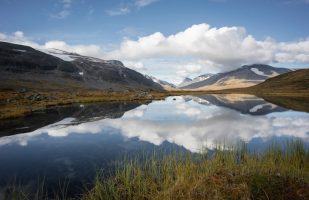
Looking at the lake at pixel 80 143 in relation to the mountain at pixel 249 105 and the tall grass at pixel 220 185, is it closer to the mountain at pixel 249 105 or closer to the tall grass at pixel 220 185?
the tall grass at pixel 220 185

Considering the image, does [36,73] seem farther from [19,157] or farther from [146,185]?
[146,185]

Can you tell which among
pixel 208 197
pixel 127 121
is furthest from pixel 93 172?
pixel 127 121

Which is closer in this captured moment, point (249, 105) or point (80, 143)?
point (80, 143)

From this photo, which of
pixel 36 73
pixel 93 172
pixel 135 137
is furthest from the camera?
pixel 36 73

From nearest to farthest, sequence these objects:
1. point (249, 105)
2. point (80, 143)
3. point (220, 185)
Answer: point (220, 185)
point (80, 143)
point (249, 105)

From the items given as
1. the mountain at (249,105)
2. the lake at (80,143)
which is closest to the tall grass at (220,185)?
the lake at (80,143)

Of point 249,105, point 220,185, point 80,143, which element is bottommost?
point 80,143

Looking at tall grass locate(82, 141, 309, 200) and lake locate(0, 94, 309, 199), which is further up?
tall grass locate(82, 141, 309, 200)

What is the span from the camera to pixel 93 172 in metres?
18.6

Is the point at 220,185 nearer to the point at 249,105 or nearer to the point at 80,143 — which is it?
the point at 80,143

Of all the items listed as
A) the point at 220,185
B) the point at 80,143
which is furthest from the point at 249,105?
the point at 220,185

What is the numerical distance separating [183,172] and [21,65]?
201m

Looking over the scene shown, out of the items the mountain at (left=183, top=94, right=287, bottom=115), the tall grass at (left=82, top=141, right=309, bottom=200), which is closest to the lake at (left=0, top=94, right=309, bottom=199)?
the tall grass at (left=82, top=141, right=309, bottom=200)

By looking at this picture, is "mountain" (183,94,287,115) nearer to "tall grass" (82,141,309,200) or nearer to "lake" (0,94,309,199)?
"lake" (0,94,309,199)
